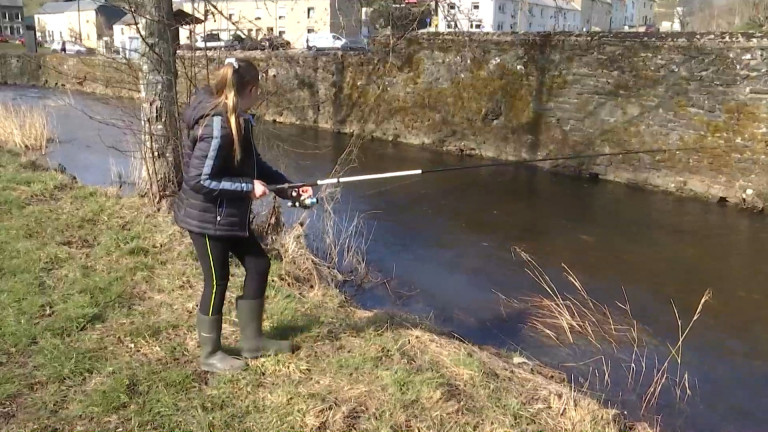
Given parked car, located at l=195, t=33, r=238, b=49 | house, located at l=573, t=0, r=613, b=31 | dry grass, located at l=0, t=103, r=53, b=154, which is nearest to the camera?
parked car, located at l=195, t=33, r=238, b=49

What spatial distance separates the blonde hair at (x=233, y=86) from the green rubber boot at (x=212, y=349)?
100cm

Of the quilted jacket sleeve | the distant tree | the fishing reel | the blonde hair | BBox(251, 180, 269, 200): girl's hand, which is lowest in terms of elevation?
the fishing reel

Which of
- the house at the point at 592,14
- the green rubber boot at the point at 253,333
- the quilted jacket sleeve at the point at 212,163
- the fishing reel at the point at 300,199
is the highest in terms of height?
the house at the point at 592,14

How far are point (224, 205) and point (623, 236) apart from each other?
688cm

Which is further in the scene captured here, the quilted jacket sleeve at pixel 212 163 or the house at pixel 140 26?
the house at pixel 140 26

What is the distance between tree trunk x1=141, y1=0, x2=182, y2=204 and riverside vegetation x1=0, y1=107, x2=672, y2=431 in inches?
60.8

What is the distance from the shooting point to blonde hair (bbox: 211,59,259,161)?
329 centimetres

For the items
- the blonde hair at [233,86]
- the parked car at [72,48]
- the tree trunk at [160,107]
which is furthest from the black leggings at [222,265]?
the parked car at [72,48]

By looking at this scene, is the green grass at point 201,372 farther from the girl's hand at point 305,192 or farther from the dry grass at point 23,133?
the dry grass at point 23,133

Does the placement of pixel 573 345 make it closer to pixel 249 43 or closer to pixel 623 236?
pixel 623 236

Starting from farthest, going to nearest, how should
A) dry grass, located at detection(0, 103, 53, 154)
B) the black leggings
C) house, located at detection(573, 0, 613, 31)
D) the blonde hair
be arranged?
house, located at detection(573, 0, 613, 31)
dry grass, located at detection(0, 103, 53, 154)
the black leggings
the blonde hair

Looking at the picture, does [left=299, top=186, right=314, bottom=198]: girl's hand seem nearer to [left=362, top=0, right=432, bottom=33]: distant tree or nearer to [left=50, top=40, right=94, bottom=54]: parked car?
[left=362, top=0, right=432, bottom=33]: distant tree

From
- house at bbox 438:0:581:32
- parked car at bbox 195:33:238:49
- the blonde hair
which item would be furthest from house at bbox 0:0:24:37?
the blonde hair

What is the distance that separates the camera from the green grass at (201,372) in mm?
3355
